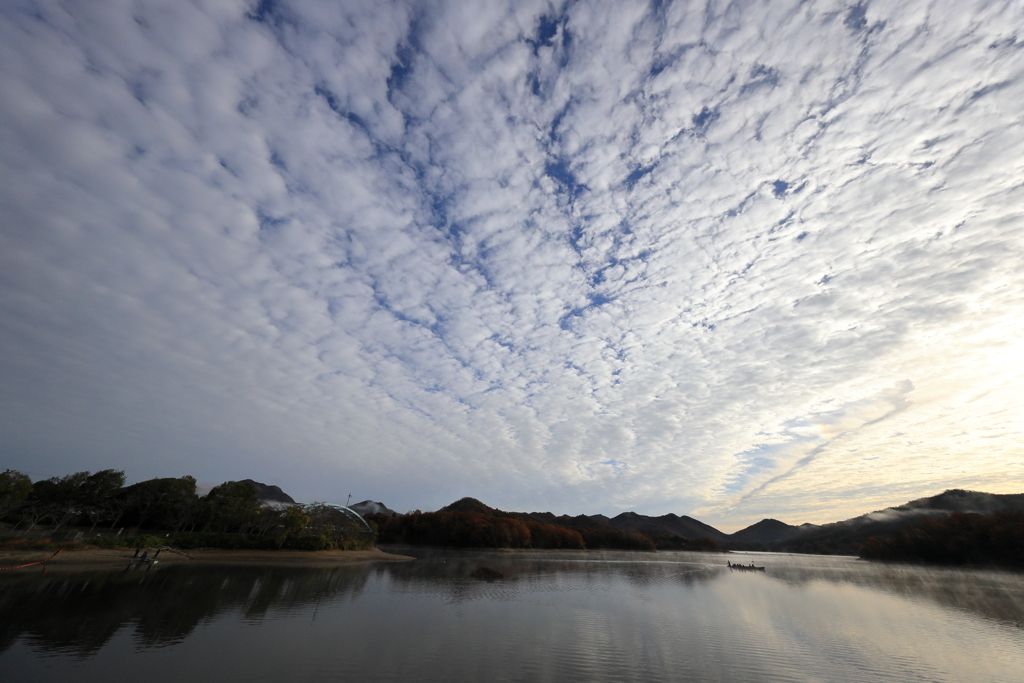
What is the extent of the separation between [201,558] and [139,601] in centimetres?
3148

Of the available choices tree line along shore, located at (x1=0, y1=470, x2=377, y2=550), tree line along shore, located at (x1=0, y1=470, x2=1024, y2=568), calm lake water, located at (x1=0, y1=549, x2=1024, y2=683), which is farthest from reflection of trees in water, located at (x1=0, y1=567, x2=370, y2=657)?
tree line along shore, located at (x1=0, y1=470, x2=377, y2=550)

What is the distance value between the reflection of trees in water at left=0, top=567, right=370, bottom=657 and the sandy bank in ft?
16.0

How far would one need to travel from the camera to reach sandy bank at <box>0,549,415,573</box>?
33.5 meters

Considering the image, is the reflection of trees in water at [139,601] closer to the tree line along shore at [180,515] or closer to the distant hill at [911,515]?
the tree line along shore at [180,515]

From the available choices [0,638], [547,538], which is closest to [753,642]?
[0,638]

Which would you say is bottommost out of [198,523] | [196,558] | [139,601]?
[139,601]

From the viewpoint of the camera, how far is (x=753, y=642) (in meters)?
23.4

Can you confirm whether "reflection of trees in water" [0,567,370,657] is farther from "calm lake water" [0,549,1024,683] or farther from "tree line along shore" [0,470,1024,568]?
"tree line along shore" [0,470,1024,568]

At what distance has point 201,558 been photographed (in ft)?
161

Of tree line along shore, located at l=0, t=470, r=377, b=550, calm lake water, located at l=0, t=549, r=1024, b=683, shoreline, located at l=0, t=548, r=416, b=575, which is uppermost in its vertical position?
tree line along shore, located at l=0, t=470, r=377, b=550

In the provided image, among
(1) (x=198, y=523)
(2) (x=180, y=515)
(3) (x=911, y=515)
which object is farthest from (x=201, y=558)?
(3) (x=911, y=515)

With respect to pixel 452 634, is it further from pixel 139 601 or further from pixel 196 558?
pixel 196 558

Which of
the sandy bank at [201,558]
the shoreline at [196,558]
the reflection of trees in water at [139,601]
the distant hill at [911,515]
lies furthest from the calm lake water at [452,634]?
the distant hill at [911,515]

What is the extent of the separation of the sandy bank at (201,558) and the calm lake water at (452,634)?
508 cm
